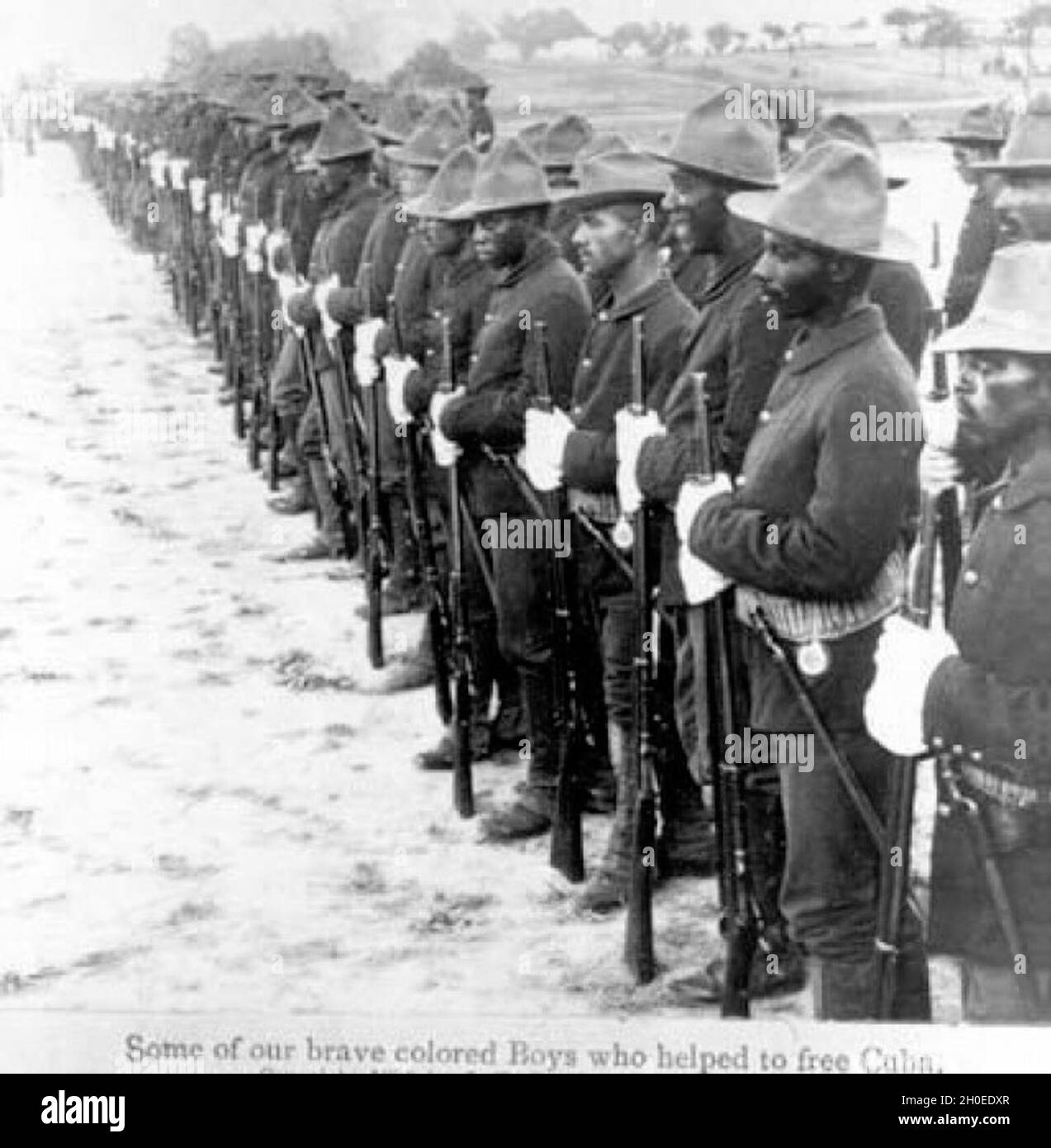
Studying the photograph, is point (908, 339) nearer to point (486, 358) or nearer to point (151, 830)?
point (486, 358)

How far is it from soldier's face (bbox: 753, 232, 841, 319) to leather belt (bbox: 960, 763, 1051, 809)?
1.28 metres

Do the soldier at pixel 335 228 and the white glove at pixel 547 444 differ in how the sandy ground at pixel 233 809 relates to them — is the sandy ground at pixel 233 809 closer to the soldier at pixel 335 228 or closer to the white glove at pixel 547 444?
the soldier at pixel 335 228

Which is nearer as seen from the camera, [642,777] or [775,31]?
[642,777]

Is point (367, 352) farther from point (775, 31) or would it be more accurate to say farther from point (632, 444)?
point (632, 444)

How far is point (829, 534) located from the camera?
14.0 feet

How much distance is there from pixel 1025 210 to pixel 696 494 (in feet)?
13.6

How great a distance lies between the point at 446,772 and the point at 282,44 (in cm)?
542

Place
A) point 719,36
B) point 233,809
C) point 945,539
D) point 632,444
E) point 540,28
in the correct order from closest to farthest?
point 945,539, point 632,444, point 719,36, point 540,28, point 233,809

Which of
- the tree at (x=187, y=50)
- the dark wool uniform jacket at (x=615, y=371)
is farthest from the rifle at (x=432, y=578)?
the tree at (x=187, y=50)

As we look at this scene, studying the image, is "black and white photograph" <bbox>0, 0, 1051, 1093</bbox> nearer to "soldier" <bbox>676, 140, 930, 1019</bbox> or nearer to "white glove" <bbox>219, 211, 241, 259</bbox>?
"soldier" <bbox>676, 140, 930, 1019</bbox>

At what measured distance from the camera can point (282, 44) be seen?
1077 centimetres

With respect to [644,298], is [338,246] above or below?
below

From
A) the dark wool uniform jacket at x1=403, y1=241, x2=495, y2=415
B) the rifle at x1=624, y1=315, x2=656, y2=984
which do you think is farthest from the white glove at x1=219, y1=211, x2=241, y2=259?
the rifle at x1=624, y1=315, x2=656, y2=984

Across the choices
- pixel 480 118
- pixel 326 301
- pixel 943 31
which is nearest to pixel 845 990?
pixel 943 31
